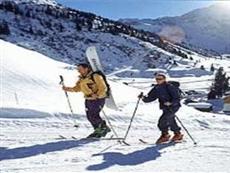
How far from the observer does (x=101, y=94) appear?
1016 cm

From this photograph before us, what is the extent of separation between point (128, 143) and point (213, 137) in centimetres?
231

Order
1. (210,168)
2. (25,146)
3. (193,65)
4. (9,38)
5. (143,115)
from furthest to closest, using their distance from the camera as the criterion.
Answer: (193,65) → (9,38) → (143,115) → (25,146) → (210,168)

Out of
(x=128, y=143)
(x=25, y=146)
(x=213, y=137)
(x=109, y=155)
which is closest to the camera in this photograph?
(x=109, y=155)

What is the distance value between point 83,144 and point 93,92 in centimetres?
119

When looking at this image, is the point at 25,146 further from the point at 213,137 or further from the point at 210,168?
the point at 213,137

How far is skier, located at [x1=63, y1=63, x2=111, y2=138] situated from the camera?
398 inches

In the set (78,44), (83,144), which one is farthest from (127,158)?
(78,44)

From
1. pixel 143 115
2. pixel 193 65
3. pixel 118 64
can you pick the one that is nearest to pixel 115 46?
pixel 118 64

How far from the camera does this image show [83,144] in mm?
9523

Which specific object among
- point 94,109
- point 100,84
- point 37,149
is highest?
point 100,84

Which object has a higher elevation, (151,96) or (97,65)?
(97,65)

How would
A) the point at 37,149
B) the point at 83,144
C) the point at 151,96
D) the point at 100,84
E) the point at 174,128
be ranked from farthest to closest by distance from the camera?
1. the point at 174,128
2. the point at 151,96
3. the point at 100,84
4. the point at 83,144
5. the point at 37,149

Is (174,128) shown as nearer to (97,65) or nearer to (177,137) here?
(177,137)

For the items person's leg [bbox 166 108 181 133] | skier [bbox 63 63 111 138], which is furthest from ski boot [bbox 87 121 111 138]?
person's leg [bbox 166 108 181 133]
